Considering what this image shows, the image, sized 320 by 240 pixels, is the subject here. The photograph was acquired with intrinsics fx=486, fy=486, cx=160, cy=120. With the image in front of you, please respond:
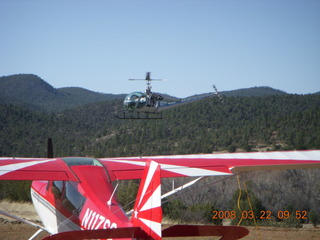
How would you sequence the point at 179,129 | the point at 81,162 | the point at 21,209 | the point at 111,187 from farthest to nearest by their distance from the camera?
the point at 179,129, the point at 21,209, the point at 81,162, the point at 111,187

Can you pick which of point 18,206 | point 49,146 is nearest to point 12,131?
point 18,206

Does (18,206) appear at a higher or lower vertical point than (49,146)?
lower

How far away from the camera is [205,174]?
26.8ft

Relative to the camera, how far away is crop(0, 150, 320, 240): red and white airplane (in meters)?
5.36

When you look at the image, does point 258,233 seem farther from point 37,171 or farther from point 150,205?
point 150,205

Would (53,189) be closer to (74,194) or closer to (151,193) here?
(74,194)

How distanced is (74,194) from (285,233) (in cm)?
648

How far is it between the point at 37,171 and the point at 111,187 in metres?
1.37

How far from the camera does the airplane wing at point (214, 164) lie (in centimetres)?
830

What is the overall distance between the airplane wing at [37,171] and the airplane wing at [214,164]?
737mm

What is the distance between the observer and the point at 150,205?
17.8 ft

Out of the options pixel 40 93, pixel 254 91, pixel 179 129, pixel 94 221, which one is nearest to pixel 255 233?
pixel 94 221

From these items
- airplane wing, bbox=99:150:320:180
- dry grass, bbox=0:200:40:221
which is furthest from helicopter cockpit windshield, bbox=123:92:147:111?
airplane wing, bbox=99:150:320:180

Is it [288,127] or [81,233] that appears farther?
[288,127]
